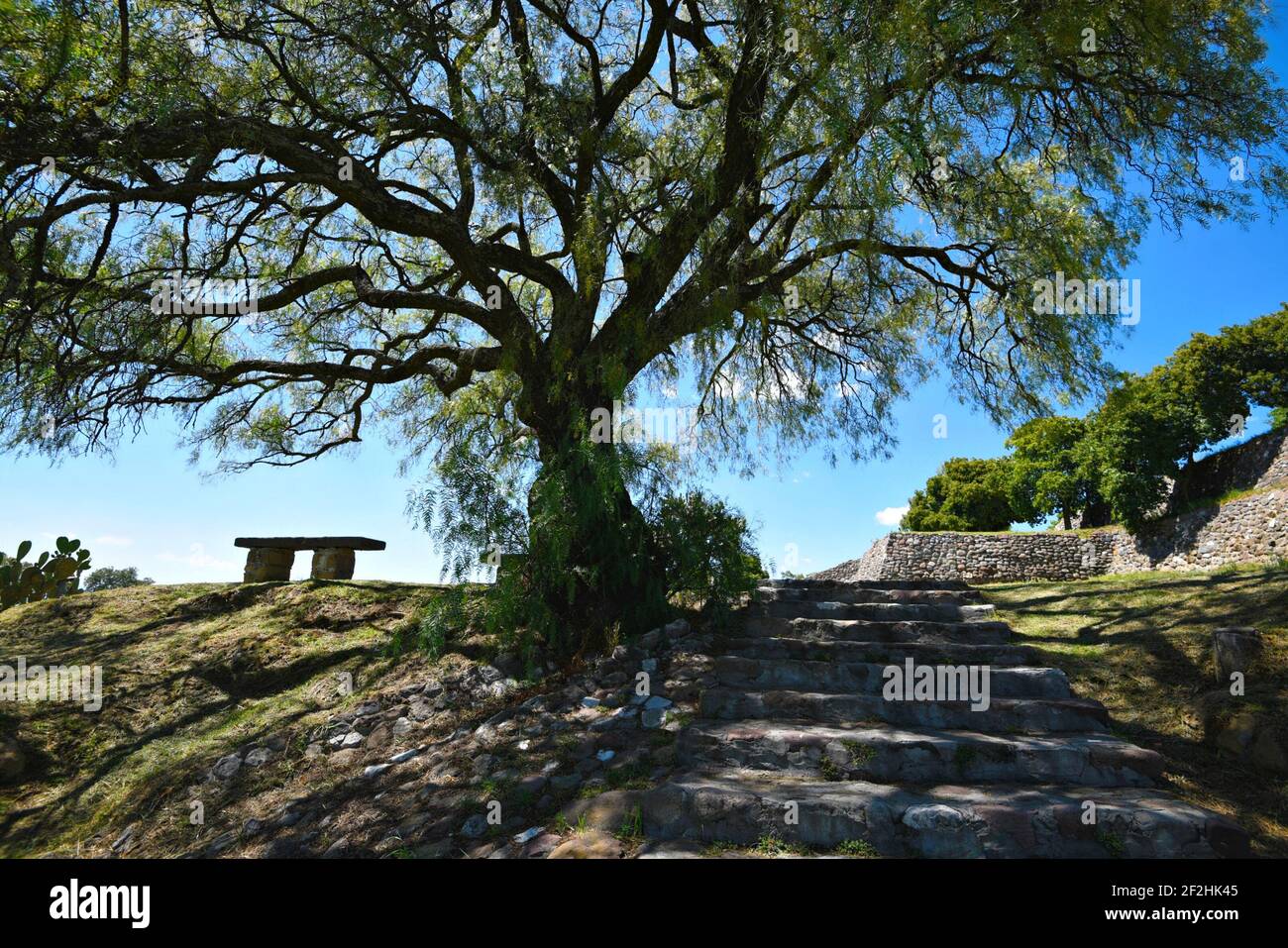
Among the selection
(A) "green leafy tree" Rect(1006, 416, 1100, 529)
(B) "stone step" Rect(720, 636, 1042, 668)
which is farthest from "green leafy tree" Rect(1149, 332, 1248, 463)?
(B) "stone step" Rect(720, 636, 1042, 668)

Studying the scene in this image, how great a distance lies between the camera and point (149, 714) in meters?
6.36

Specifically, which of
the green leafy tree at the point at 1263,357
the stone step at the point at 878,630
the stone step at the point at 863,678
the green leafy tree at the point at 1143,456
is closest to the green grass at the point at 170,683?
the stone step at the point at 863,678

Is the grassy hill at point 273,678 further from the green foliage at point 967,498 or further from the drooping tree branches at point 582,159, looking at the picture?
the green foliage at point 967,498

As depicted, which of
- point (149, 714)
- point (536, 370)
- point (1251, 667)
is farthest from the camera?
point (536, 370)

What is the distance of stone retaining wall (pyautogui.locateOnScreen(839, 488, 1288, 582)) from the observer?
50.2 ft

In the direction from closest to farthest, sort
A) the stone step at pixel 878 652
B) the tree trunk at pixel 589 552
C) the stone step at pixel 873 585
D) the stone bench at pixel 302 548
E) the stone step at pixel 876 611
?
the stone step at pixel 878 652 < the tree trunk at pixel 589 552 < the stone step at pixel 876 611 < the stone step at pixel 873 585 < the stone bench at pixel 302 548

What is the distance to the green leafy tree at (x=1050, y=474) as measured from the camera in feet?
75.3

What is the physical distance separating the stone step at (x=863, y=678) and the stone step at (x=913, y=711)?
31 centimetres

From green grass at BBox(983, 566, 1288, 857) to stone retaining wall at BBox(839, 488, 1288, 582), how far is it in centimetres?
807
